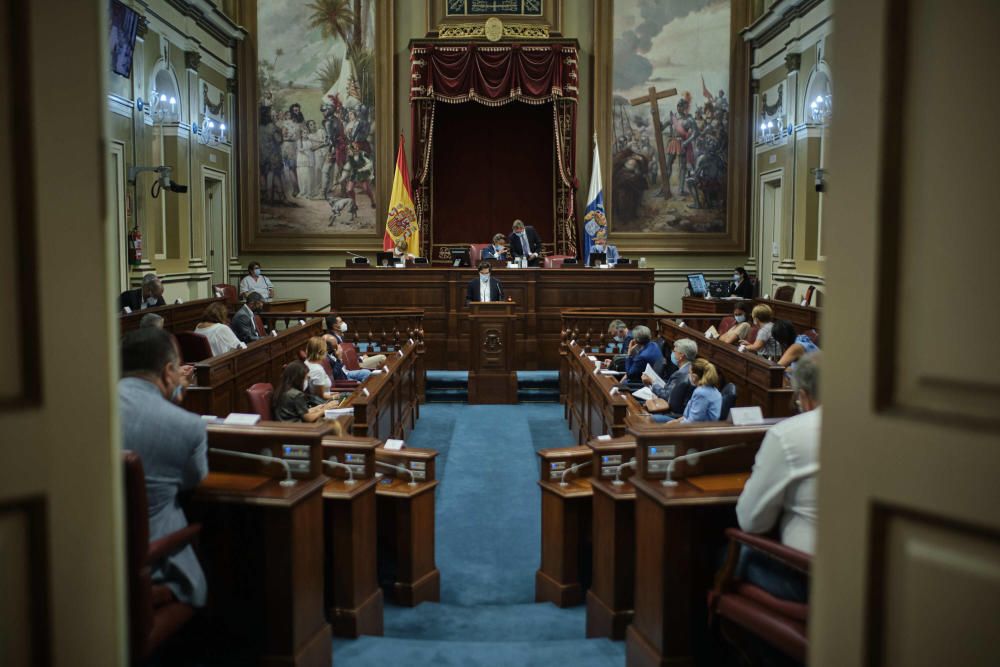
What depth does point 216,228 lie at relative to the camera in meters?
14.1

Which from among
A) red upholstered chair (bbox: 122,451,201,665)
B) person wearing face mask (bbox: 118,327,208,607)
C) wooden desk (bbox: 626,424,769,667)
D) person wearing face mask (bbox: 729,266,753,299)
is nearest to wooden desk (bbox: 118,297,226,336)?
person wearing face mask (bbox: 118,327,208,607)

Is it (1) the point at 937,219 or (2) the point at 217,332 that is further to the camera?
(2) the point at 217,332

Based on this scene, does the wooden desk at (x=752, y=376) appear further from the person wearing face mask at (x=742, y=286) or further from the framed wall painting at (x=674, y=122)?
the framed wall painting at (x=674, y=122)

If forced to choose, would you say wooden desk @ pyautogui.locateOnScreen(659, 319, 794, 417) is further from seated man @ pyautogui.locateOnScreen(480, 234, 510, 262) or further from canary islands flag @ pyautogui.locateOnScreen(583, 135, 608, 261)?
canary islands flag @ pyautogui.locateOnScreen(583, 135, 608, 261)

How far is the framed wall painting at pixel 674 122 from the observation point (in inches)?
578

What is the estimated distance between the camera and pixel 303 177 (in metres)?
14.8

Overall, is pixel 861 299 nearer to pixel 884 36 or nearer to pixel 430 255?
pixel 884 36

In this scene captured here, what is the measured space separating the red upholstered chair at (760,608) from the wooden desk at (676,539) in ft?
0.51

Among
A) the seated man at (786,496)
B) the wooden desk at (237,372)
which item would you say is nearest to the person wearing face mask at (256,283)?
the wooden desk at (237,372)

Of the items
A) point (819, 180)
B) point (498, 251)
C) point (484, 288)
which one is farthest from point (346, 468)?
point (819, 180)

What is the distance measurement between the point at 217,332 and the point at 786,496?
19.7ft

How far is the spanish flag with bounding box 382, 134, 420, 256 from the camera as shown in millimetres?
13578

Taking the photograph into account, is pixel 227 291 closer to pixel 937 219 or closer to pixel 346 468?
pixel 346 468

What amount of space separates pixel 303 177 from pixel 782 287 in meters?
8.31
